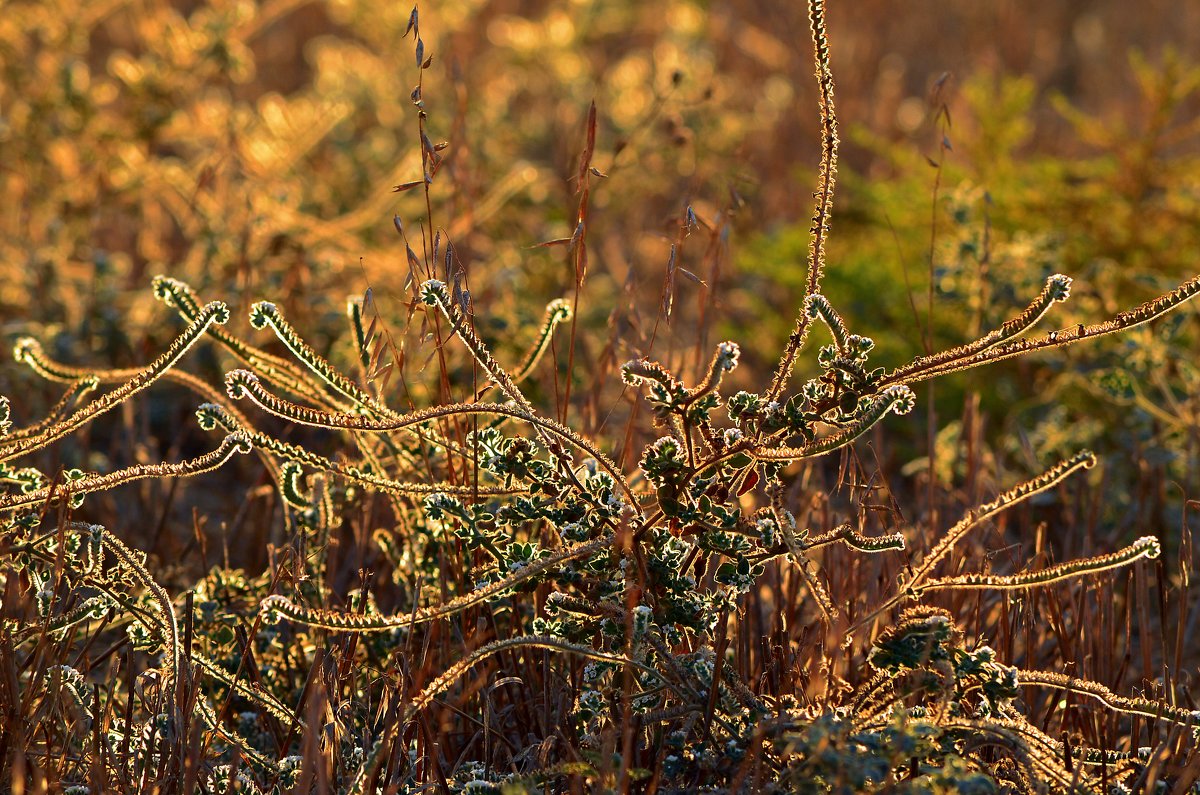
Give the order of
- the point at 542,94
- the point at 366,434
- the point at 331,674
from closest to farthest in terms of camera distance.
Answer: the point at 331,674, the point at 366,434, the point at 542,94

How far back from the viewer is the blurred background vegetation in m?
2.78

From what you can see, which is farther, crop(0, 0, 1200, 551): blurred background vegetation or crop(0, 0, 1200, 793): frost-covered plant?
crop(0, 0, 1200, 551): blurred background vegetation

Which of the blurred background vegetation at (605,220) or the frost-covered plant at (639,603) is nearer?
the frost-covered plant at (639,603)

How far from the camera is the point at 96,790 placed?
153 centimetres

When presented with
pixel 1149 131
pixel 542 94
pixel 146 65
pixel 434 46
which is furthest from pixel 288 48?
pixel 1149 131

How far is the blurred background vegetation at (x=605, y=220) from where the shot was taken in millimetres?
2775

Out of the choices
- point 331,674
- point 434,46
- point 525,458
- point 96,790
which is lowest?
point 96,790

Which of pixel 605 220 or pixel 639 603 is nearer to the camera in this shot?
pixel 639 603

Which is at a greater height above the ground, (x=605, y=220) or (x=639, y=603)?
(x=605, y=220)

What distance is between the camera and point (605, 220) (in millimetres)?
5164

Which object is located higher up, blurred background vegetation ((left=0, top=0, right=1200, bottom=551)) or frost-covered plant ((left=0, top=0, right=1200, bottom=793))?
blurred background vegetation ((left=0, top=0, right=1200, bottom=551))

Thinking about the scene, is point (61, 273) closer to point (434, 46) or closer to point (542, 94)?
point (434, 46)

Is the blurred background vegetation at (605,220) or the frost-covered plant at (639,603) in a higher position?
the blurred background vegetation at (605,220)

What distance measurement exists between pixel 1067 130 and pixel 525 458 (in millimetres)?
6085
